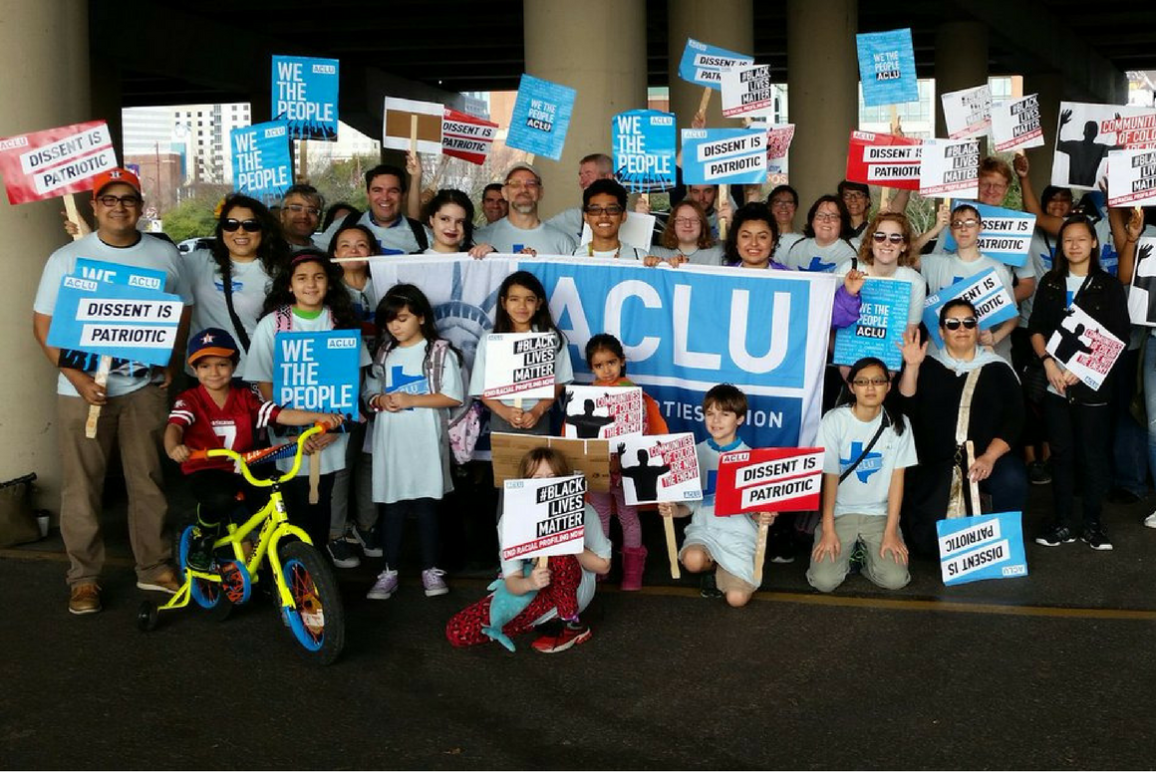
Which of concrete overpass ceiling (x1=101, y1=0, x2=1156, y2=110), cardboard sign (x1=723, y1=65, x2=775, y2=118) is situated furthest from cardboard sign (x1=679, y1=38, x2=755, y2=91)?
concrete overpass ceiling (x1=101, y1=0, x2=1156, y2=110)

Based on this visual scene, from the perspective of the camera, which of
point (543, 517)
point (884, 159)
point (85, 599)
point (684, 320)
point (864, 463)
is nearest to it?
point (543, 517)

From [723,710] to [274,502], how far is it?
83.6 inches

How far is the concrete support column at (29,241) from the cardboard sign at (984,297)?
5.32 meters

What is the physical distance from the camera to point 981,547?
6750 mm

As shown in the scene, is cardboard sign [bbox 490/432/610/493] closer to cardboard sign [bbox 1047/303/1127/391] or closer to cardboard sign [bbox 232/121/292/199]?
cardboard sign [bbox 232/121/292/199]

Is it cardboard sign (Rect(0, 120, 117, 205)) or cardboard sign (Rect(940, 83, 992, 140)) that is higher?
cardboard sign (Rect(940, 83, 992, 140))

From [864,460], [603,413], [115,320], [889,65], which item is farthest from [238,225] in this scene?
[889,65]

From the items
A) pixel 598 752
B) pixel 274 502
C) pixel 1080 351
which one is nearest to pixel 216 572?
pixel 274 502

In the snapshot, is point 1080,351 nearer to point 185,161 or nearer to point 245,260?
point 245,260

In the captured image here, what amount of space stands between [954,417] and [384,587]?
10.4ft

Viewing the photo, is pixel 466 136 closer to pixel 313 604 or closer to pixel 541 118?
pixel 541 118

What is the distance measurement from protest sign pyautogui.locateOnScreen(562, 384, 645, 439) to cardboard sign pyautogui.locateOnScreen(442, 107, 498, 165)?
277 centimetres

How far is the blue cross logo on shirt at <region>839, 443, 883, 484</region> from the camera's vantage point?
685 cm

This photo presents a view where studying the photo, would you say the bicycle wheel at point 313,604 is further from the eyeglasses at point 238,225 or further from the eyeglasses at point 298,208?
the eyeglasses at point 298,208
